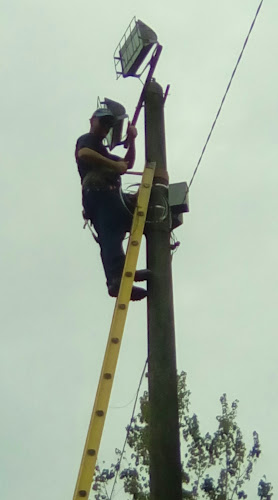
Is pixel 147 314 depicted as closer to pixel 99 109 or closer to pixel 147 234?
pixel 147 234

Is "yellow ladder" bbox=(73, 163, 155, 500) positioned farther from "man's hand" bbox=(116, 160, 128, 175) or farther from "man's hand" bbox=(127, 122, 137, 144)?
"man's hand" bbox=(127, 122, 137, 144)

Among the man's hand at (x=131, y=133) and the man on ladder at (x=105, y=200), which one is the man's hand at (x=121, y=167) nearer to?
the man on ladder at (x=105, y=200)

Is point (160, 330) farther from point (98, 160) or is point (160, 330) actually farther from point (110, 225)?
point (98, 160)

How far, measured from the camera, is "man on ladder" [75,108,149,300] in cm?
548

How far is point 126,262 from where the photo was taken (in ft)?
17.0

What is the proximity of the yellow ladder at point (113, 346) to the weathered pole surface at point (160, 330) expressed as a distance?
0.09m

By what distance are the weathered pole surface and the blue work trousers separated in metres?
0.23

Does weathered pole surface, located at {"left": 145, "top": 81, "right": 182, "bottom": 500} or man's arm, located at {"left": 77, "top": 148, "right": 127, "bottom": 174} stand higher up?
man's arm, located at {"left": 77, "top": 148, "right": 127, "bottom": 174}

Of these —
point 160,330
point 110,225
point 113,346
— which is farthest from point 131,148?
point 113,346

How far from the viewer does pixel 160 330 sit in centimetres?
490

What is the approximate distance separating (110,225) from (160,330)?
0.96 m

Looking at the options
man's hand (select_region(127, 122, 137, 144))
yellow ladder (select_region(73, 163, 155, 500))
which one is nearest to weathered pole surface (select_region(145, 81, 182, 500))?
yellow ladder (select_region(73, 163, 155, 500))

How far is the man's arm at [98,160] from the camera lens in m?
5.54

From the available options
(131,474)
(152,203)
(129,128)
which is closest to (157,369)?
(152,203)
